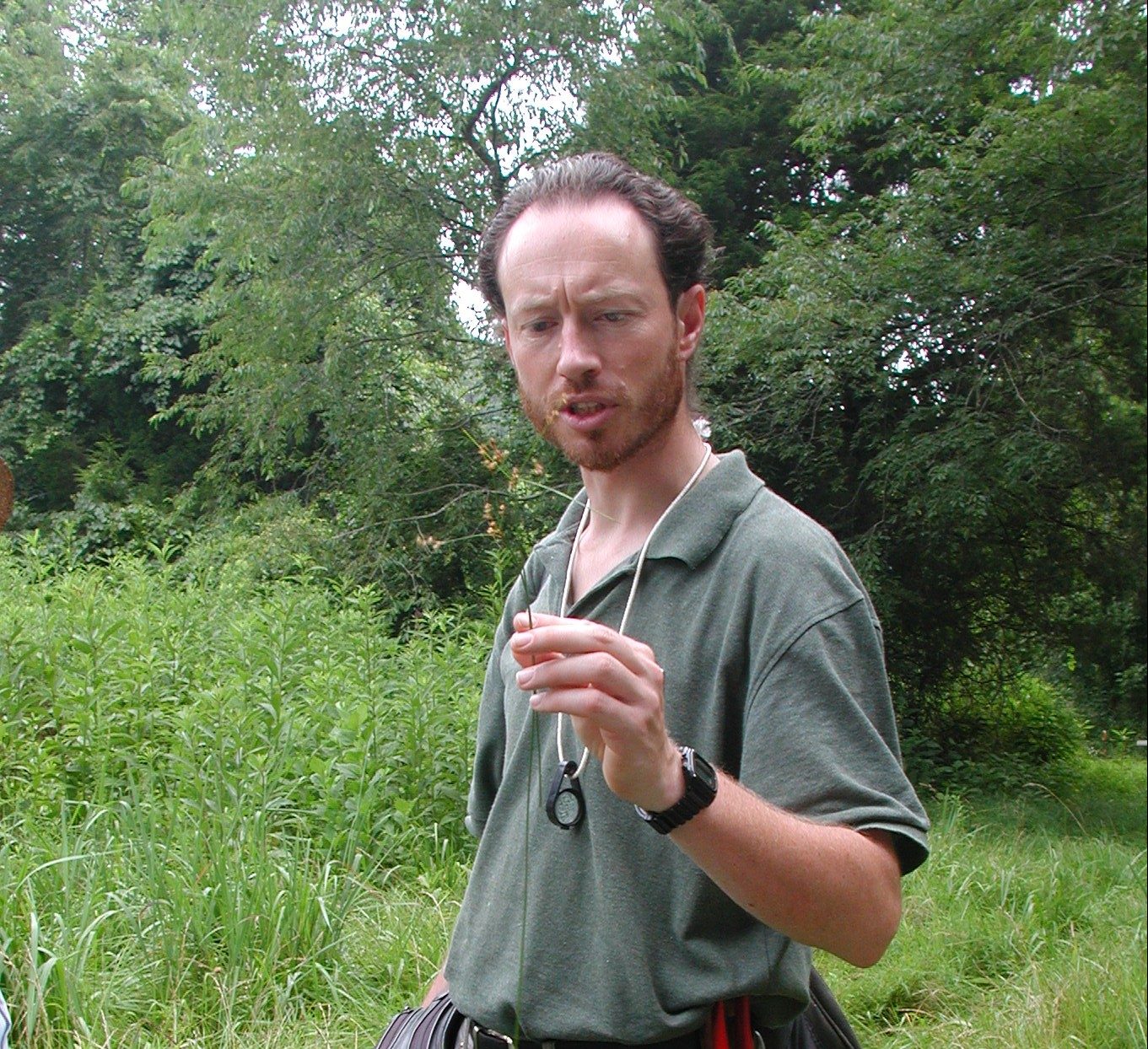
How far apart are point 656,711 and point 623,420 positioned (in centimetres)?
46

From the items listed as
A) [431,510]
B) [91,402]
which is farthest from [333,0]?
[91,402]

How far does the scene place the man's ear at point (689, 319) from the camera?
1.41 m

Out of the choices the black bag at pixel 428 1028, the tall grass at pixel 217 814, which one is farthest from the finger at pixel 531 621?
the tall grass at pixel 217 814

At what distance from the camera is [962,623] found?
15.8ft

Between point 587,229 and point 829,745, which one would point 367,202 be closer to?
point 587,229

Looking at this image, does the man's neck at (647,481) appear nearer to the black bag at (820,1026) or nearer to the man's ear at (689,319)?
the man's ear at (689,319)

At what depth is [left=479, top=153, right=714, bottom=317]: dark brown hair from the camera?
139 cm

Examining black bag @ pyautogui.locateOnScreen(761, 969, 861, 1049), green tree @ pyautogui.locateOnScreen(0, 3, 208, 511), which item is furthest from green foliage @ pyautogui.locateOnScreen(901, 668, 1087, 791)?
green tree @ pyautogui.locateOnScreen(0, 3, 208, 511)

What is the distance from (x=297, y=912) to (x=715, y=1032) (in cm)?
235

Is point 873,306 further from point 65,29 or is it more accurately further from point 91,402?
point 91,402

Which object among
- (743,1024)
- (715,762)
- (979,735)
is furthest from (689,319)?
(979,735)

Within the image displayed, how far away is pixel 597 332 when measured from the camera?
132 cm

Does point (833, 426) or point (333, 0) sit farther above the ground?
point (333, 0)

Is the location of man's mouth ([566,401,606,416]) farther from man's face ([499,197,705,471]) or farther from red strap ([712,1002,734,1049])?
red strap ([712,1002,734,1049])
